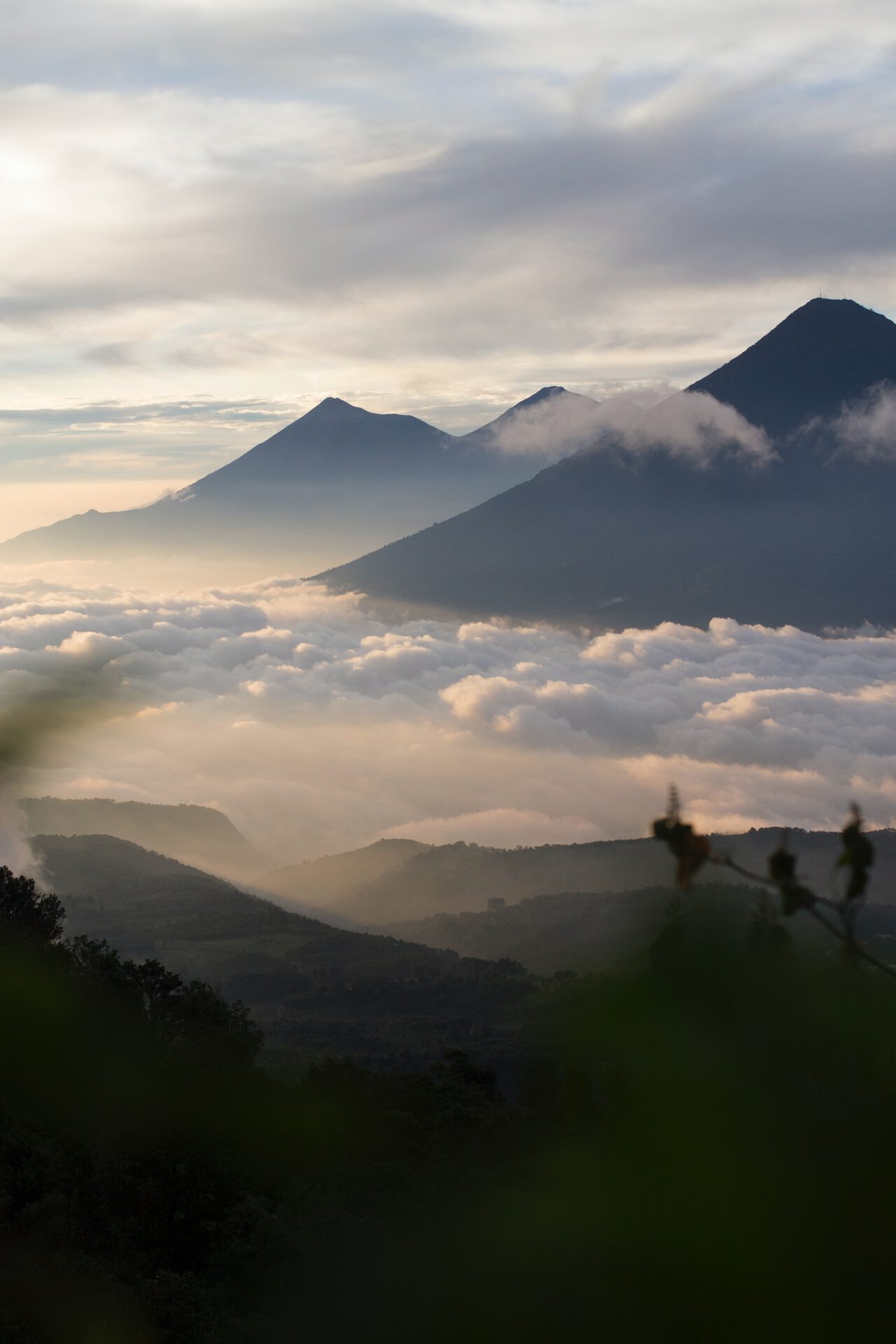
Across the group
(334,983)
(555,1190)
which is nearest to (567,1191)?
(555,1190)

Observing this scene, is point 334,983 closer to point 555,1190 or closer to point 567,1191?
point 555,1190

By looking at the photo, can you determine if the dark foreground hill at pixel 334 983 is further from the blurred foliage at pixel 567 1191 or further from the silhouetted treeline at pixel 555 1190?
the blurred foliage at pixel 567 1191

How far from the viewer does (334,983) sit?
153 meters

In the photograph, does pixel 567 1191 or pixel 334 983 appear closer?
pixel 567 1191

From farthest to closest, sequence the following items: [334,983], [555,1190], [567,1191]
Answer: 1. [334,983]
2. [555,1190]
3. [567,1191]

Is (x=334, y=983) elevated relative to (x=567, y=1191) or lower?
lower

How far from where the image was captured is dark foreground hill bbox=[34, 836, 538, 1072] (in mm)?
116125

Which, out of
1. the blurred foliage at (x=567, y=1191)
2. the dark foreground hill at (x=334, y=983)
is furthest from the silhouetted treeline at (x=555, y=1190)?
the dark foreground hill at (x=334, y=983)

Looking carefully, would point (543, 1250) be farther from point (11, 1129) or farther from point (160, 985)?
point (160, 985)

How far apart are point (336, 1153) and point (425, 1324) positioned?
3209 centimetres

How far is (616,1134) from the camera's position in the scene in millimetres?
8211

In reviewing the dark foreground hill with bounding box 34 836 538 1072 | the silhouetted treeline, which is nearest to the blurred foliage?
the silhouetted treeline

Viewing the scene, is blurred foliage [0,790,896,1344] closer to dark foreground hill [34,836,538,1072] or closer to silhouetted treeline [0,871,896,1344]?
silhouetted treeline [0,871,896,1344]

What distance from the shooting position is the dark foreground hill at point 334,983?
116 m
